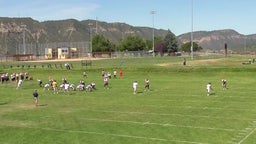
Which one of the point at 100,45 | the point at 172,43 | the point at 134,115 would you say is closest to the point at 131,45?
the point at 100,45

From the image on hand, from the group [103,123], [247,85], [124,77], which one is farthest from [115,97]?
[124,77]

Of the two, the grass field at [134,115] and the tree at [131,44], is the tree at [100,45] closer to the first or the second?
the tree at [131,44]

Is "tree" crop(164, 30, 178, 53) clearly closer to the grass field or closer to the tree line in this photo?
the tree line

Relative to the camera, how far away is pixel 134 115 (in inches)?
1213

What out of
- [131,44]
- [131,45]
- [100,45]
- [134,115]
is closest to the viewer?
[134,115]

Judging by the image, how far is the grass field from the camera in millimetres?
24094

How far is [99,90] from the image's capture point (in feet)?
154

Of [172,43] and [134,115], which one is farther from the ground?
[172,43]

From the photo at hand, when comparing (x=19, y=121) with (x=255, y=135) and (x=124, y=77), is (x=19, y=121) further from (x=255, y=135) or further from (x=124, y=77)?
(x=124, y=77)

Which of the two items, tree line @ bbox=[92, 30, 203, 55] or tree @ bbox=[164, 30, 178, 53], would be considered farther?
tree @ bbox=[164, 30, 178, 53]

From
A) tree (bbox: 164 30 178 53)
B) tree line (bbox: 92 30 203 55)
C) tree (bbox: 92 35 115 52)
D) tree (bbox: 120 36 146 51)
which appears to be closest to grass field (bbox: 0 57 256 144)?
tree (bbox: 92 35 115 52)

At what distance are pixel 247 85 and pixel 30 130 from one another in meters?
29.8

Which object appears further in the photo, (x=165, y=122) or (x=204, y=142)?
(x=165, y=122)

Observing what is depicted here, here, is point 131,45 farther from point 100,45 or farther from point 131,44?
point 100,45
